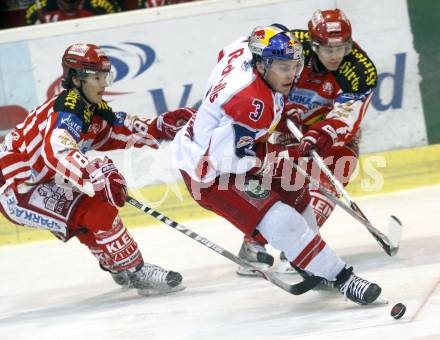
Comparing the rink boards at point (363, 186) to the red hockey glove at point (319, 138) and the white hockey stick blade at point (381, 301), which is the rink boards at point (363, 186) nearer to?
the red hockey glove at point (319, 138)

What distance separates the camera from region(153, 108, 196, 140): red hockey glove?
475cm

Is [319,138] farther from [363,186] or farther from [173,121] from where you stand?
[363,186]

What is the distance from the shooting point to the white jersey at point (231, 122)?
12.3 feet

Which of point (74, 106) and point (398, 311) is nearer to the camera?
point (398, 311)

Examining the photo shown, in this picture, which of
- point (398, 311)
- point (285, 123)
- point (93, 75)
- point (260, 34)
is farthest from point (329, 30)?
point (398, 311)

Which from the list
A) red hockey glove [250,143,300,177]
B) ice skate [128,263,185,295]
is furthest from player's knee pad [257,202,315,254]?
ice skate [128,263,185,295]

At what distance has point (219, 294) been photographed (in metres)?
4.43

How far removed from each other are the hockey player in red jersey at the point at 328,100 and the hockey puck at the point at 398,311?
1.15 meters

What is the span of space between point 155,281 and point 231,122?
1164 millimetres

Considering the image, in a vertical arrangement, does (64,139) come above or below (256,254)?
above

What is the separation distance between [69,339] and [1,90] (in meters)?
2.57

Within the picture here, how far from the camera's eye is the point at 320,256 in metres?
3.84

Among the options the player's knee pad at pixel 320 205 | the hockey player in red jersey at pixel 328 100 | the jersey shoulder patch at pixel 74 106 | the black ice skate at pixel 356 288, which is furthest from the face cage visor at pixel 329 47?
the black ice skate at pixel 356 288

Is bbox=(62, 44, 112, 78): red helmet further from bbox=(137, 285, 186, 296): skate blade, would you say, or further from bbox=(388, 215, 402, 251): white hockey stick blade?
bbox=(388, 215, 402, 251): white hockey stick blade
